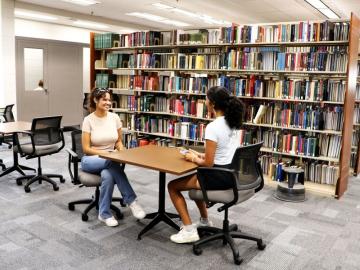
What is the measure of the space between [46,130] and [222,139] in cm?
264

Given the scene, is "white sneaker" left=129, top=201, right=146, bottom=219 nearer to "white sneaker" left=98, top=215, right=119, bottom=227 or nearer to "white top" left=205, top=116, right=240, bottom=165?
→ "white sneaker" left=98, top=215, right=119, bottom=227

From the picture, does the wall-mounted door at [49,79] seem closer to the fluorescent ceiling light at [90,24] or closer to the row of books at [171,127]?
the fluorescent ceiling light at [90,24]

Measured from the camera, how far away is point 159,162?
2.99 m

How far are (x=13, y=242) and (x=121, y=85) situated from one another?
3973 mm

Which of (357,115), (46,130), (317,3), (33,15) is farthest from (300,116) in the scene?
(33,15)

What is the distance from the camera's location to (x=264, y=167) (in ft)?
17.2

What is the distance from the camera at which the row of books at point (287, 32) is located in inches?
177

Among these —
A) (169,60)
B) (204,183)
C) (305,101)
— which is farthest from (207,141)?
(169,60)

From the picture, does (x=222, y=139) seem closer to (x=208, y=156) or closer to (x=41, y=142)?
(x=208, y=156)

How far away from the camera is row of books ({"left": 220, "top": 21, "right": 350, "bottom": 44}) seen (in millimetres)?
4488

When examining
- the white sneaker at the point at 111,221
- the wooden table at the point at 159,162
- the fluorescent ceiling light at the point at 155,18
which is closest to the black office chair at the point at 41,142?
the white sneaker at the point at 111,221

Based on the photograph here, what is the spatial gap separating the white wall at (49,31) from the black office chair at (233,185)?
7253 millimetres

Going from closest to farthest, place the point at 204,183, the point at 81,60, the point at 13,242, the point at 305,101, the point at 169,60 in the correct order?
1. the point at 204,183
2. the point at 13,242
3. the point at 305,101
4. the point at 169,60
5. the point at 81,60

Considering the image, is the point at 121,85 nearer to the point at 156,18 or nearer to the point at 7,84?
the point at 7,84
